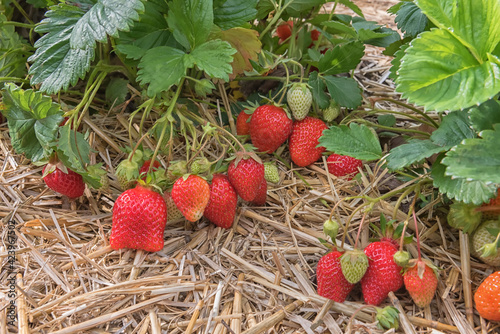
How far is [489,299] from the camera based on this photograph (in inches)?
40.9

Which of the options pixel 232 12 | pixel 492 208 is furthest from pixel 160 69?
pixel 492 208

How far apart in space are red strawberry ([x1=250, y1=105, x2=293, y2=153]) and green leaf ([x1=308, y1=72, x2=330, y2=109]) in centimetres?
15

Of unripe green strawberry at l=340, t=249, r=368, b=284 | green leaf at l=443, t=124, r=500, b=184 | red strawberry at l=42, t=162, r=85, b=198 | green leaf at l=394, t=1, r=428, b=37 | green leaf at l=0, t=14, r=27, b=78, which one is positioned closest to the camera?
green leaf at l=443, t=124, r=500, b=184

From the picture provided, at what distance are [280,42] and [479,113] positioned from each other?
1065mm

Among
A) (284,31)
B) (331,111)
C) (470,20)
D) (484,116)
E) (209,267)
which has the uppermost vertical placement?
(470,20)

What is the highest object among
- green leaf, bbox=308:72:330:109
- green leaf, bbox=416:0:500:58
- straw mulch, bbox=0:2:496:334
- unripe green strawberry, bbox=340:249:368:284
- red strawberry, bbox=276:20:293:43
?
green leaf, bbox=416:0:500:58

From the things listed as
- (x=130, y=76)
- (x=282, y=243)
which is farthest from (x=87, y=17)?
(x=282, y=243)

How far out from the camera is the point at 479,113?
1.05 meters

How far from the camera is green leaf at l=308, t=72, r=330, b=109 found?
1.55m

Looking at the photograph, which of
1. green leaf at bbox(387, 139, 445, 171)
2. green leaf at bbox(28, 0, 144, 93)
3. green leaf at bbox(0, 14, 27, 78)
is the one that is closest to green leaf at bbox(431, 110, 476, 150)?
green leaf at bbox(387, 139, 445, 171)

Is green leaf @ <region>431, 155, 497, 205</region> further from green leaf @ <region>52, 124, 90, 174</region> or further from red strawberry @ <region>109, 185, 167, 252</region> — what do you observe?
green leaf @ <region>52, 124, 90, 174</region>

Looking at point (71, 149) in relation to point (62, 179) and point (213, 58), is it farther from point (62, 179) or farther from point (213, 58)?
point (213, 58)

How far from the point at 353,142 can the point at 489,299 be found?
0.49 metres

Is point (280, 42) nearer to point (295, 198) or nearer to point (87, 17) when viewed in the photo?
point (295, 198)
